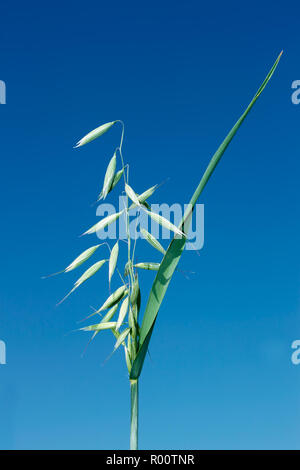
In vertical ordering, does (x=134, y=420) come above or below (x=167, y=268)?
below

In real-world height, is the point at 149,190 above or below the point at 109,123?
below

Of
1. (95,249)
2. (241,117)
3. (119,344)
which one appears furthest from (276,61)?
(119,344)

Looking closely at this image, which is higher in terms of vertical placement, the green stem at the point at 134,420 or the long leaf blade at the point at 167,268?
the long leaf blade at the point at 167,268

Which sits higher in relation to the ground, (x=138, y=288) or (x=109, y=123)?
(x=109, y=123)

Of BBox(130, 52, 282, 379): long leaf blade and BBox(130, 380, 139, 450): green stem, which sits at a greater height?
BBox(130, 52, 282, 379): long leaf blade
